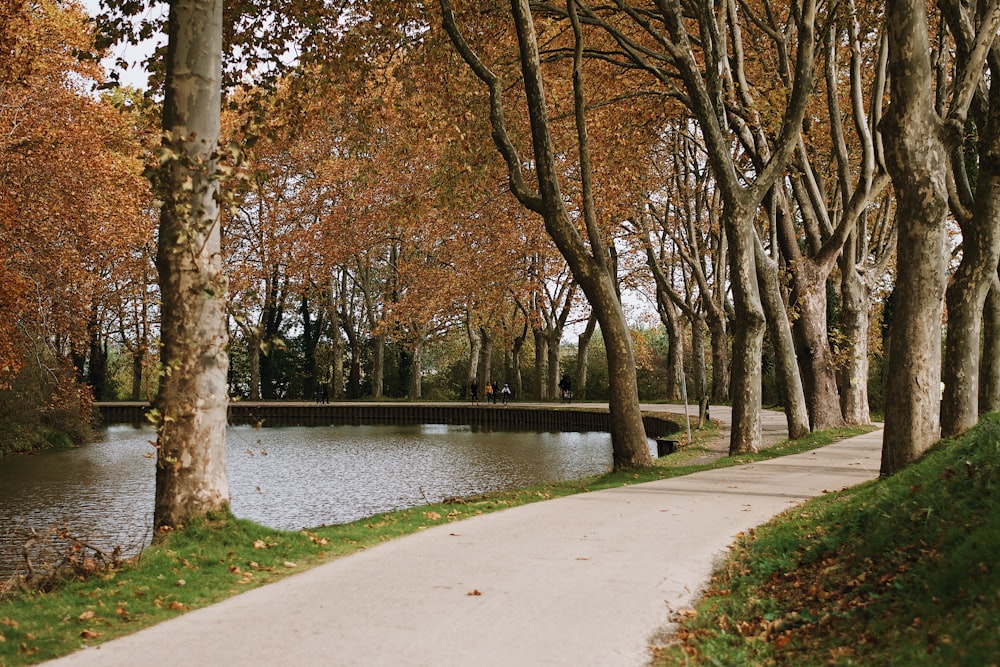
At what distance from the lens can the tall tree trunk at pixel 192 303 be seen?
7.65 metres

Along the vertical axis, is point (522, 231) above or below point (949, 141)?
above

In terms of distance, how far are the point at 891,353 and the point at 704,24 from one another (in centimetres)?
827

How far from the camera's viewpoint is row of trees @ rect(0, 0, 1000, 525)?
7.82 metres

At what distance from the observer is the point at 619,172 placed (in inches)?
901

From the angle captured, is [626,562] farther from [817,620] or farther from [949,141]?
[949,141]

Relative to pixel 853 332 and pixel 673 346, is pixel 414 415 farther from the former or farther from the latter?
pixel 853 332

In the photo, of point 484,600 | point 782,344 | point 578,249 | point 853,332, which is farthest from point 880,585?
point 853,332

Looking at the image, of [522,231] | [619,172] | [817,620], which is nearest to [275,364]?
[522,231]

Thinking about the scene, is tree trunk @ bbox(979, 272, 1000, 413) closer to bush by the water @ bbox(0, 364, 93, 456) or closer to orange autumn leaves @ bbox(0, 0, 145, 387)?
orange autumn leaves @ bbox(0, 0, 145, 387)

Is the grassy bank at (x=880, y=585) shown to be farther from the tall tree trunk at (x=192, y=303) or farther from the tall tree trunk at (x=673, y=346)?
the tall tree trunk at (x=673, y=346)

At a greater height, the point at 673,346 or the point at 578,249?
the point at 578,249

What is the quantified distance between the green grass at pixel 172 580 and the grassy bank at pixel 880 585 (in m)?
3.34

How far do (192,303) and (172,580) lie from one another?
241 centimetres

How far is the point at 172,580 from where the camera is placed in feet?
21.7
